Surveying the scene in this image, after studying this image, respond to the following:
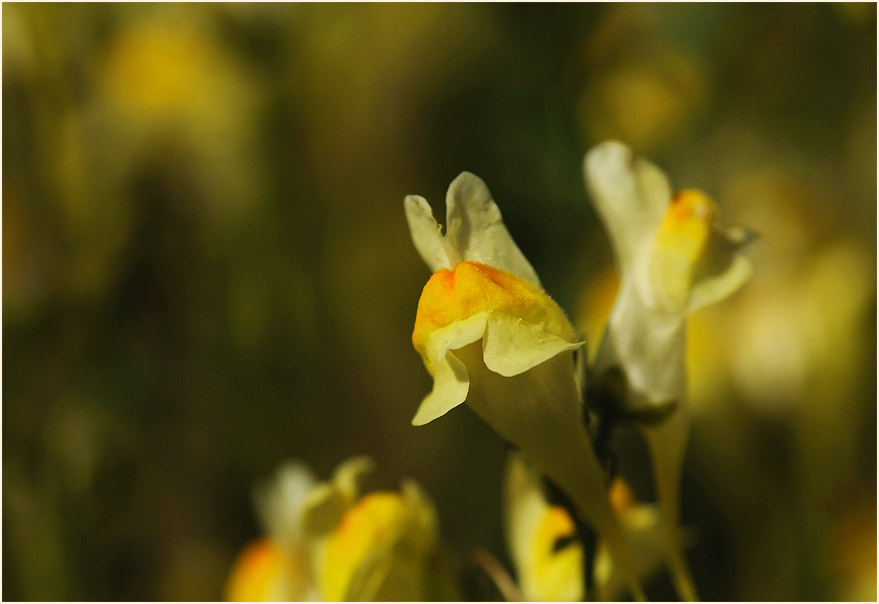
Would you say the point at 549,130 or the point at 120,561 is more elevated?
the point at 549,130

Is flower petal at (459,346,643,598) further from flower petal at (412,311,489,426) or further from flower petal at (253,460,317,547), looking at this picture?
flower petal at (253,460,317,547)

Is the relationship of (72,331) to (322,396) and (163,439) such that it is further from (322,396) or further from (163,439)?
(322,396)

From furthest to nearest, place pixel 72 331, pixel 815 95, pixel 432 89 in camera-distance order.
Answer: pixel 432 89 < pixel 815 95 < pixel 72 331

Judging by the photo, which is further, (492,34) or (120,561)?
(492,34)

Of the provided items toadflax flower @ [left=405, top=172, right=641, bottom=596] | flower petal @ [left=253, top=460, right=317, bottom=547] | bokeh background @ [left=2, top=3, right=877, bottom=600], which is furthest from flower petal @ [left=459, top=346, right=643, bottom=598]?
bokeh background @ [left=2, top=3, right=877, bottom=600]

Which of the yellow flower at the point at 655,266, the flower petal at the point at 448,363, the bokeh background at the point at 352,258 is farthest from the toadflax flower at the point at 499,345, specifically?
the bokeh background at the point at 352,258

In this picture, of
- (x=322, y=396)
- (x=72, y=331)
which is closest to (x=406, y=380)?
(x=322, y=396)

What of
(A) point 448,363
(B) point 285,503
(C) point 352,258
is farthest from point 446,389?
(C) point 352,258
